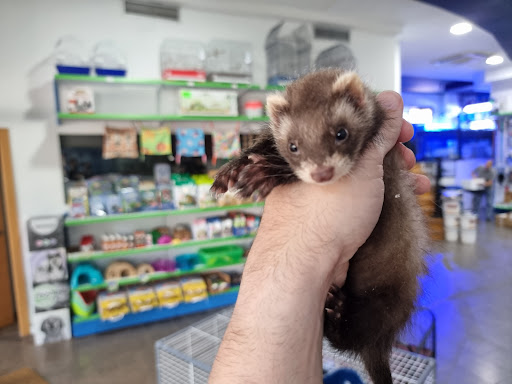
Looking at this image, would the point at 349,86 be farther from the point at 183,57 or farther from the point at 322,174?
the point at 183,57

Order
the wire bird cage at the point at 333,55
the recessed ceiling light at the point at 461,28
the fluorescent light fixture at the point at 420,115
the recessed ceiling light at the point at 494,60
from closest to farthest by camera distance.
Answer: the wire bird cage at the point at 333,55 → the recessed ceiling light at the point at 461,28 → the recessed ceiling light at the point at 494,60 → the fluorescent light fixture at the point at 420,115

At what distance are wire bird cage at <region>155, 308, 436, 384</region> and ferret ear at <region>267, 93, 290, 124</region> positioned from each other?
1.00 meters

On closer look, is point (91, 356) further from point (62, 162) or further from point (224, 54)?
point (224, 54)

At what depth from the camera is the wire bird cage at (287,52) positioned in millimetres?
5098

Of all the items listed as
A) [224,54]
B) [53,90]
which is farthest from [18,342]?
[224,54]

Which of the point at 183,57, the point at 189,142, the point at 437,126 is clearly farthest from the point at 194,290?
the point at 437,126

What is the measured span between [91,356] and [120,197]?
171 cm

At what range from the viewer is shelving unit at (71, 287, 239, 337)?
3994 millimetres

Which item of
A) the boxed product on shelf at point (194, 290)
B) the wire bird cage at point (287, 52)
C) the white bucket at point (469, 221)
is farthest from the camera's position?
the white bucket at point (469, 221)

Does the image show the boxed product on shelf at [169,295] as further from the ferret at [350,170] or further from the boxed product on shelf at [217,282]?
the ferret at [350,170]

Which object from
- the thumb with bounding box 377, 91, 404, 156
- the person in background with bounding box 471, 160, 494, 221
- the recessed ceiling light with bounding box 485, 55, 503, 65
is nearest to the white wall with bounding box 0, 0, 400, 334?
the thumb with bounding box 377, 91, 404, 156

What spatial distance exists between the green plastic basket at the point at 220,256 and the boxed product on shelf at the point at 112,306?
1.06 metres

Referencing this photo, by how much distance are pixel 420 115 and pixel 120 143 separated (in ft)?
36.6

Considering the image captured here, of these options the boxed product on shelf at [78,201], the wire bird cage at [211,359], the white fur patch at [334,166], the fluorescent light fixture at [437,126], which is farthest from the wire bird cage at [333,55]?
the fluorescent light fixture at [437,126]
